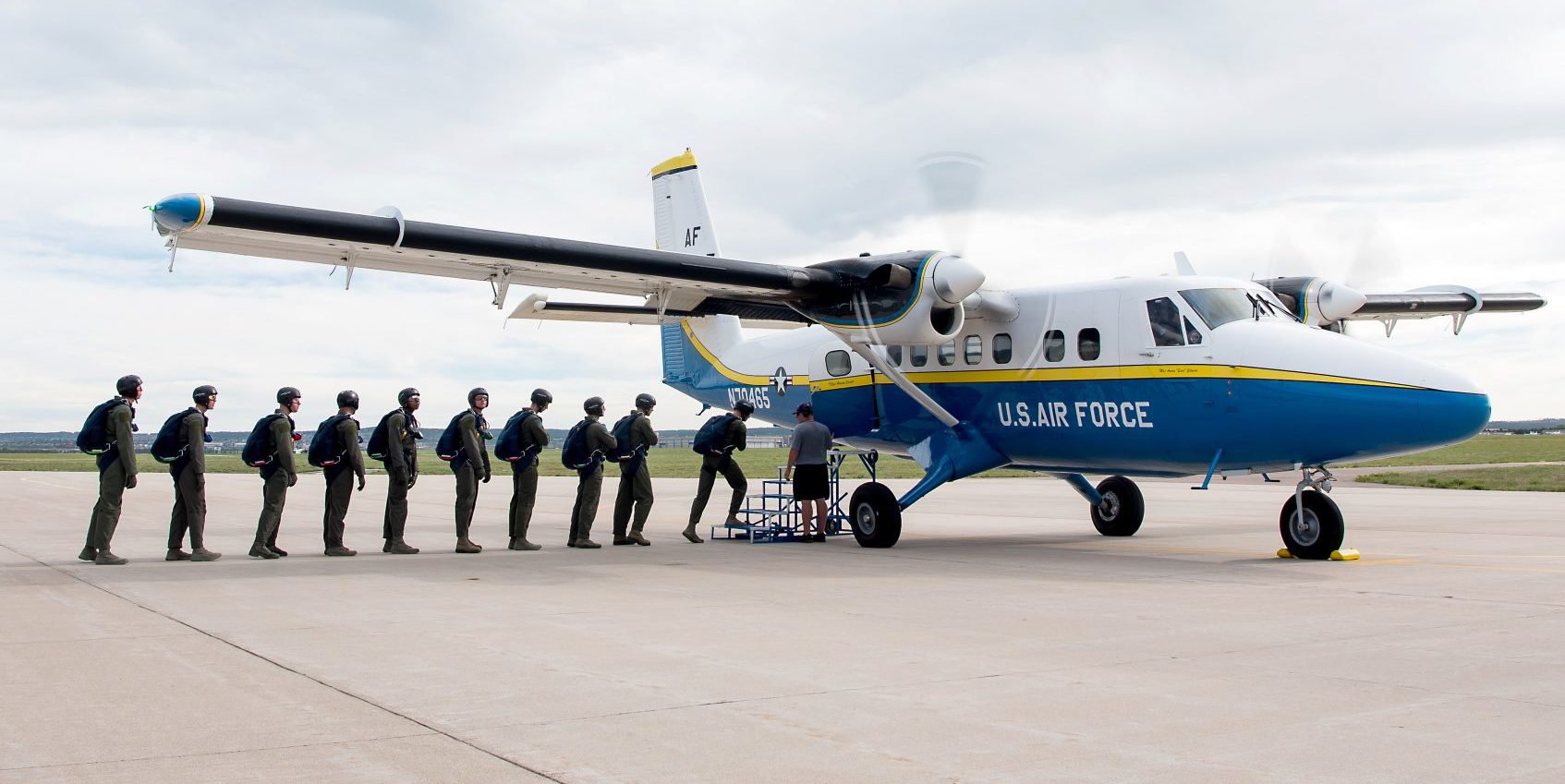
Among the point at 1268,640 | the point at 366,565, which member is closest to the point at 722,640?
the point at 1268,640

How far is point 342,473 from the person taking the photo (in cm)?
1312

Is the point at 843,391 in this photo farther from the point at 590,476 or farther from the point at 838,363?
the point at 590,476

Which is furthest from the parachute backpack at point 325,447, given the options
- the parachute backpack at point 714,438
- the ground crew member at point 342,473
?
the parachute backpack at point 714,438

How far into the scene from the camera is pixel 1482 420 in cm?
1110

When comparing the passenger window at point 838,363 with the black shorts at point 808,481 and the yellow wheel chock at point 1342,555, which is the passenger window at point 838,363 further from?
the yellow wheel chock at point 1342,555

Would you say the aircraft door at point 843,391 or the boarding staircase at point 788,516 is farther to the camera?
the aircraft door at point 843,391

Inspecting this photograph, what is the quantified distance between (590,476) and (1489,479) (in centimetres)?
2640

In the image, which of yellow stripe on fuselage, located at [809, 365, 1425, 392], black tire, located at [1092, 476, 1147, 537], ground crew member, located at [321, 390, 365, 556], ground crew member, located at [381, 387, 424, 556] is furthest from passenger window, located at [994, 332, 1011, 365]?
ground crew member, located at [321, 390, 365, 556]

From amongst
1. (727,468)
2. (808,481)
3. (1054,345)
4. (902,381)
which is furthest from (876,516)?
(1054,345)

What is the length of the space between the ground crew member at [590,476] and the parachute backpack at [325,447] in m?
2.54

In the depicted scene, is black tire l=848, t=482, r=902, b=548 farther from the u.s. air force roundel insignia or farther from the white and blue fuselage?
the u.s. air force roundel insignia

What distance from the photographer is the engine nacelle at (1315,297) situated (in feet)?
50.1

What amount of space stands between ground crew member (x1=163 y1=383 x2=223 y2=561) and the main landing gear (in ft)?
34.7

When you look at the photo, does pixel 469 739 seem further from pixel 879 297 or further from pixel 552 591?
pixel 879 297
